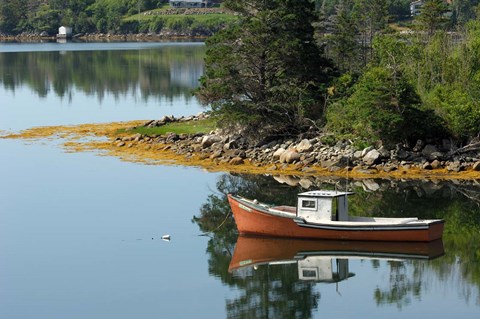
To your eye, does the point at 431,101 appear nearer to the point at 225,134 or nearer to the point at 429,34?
the point at 225,134

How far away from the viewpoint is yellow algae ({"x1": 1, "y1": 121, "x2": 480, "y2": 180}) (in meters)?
53.7

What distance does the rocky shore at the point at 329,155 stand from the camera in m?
54.3

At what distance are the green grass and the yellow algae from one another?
4.58 ft

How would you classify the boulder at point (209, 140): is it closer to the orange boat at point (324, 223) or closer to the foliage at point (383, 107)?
the foliage at point (383, 107)

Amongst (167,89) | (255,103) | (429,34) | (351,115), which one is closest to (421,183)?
(351,115)

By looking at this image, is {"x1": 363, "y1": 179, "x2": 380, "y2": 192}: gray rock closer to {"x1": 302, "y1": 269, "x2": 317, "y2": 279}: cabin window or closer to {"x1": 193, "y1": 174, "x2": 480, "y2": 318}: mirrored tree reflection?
{"x1": 193, "y1": 174, "x2": 480, "y2": 318}: mirrored tree reflection

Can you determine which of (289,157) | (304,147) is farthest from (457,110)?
(289,157)

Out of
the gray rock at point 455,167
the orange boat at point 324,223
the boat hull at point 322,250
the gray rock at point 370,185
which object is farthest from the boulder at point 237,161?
the boat hull at point 322,250

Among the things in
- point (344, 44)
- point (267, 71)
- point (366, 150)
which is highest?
point (344, 44)

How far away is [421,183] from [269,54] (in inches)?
532

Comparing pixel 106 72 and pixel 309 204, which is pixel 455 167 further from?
pixel 106 72

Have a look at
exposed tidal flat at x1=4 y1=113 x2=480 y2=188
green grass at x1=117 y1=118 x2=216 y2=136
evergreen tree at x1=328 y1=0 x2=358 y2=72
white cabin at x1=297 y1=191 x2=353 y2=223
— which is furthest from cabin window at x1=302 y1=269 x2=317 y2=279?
evergreen tree at x1=328 y1=0 x2=358 y2=72

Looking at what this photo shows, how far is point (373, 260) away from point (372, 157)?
16.8 metres

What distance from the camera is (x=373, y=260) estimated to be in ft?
128
